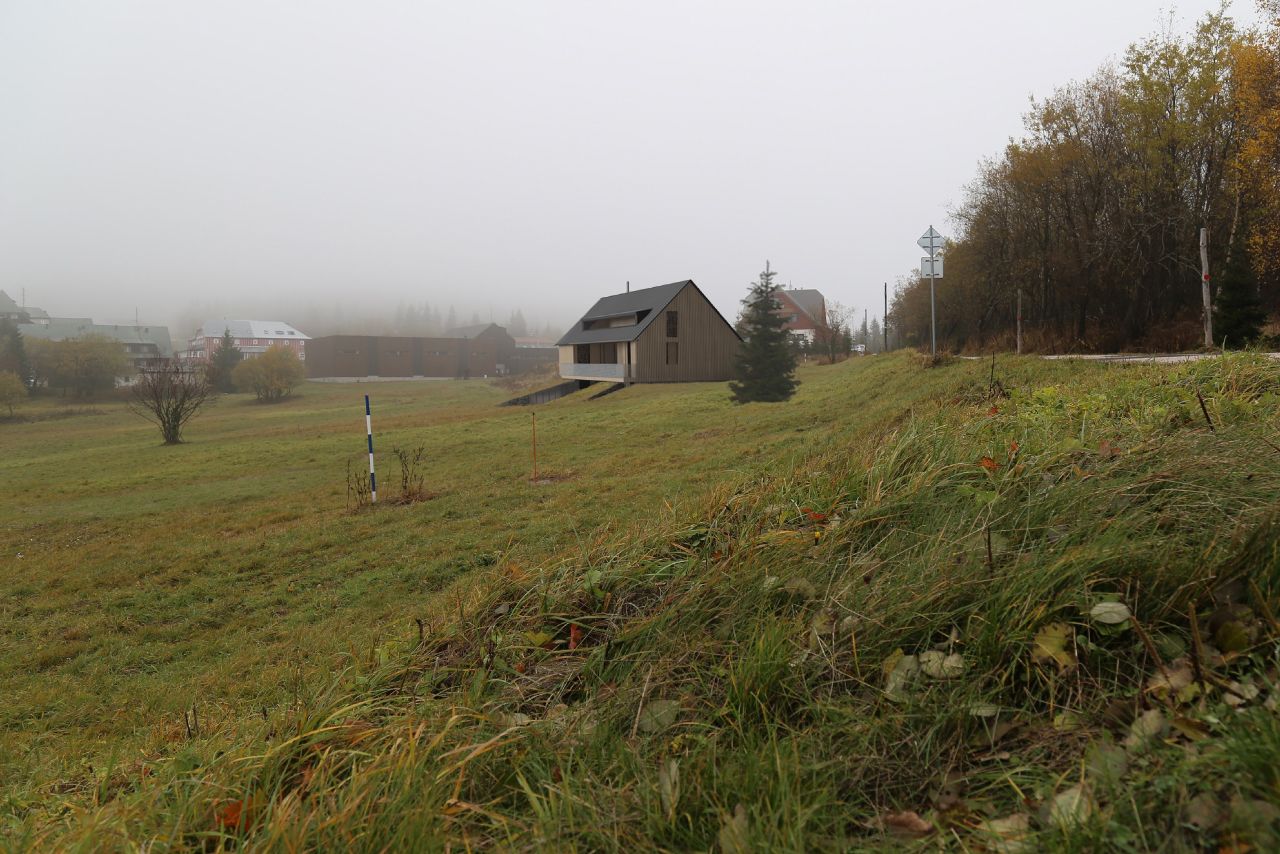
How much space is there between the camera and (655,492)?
32.3ft

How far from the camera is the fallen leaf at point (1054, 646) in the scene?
2.05m

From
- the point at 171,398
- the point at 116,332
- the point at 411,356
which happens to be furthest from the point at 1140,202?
the point at 116,332

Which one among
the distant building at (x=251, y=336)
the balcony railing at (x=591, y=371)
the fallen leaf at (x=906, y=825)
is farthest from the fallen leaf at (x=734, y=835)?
the distant building at (x=251, y=336)

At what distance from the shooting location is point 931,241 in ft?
53.7

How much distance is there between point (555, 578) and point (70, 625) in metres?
6.44

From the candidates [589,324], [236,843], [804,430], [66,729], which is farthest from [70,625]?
[589,324]

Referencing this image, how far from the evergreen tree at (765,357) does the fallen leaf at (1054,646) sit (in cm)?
2567

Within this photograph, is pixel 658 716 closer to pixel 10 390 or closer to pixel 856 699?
pixel 856 699

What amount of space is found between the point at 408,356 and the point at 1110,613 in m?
105

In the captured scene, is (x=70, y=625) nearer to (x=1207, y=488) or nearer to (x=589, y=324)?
(x=1207, y=488)

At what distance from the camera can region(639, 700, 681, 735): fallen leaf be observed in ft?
7.45

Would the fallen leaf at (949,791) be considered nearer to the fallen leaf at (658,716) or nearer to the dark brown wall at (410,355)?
the fallen leaf at (658,716)

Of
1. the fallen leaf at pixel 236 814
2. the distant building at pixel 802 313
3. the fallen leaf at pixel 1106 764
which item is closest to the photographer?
the fallen leaf at pixel 1106 764

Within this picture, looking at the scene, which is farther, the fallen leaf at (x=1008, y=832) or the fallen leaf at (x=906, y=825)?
the fallen leaf at (x=906, y=825)
